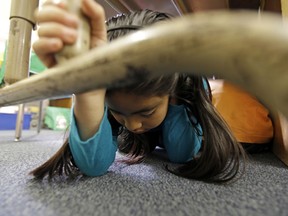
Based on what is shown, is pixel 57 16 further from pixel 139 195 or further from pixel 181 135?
pixel 181 135

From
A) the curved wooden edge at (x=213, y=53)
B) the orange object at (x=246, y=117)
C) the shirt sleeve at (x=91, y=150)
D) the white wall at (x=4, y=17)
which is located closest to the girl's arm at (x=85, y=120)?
the shirt sleeve at (x=91, y=150)

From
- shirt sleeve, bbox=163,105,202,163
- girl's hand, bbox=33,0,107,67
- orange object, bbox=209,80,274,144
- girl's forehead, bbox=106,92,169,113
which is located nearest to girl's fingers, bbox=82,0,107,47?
girl's hand, bbox=33,0,107,67

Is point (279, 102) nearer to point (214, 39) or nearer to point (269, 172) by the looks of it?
point (214, 39)

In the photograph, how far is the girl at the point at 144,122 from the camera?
38 cm

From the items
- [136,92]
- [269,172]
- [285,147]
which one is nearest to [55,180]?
[136,92]

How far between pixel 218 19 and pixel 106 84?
0.07 meters

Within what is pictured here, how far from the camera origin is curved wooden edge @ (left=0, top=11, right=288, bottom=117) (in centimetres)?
9

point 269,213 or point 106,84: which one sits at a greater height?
point 106,84

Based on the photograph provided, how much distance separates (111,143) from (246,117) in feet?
1.72

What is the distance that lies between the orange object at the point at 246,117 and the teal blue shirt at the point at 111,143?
246 millimetres

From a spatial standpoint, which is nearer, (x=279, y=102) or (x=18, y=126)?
(x=279, y=102)

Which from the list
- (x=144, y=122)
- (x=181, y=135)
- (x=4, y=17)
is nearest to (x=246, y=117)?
(x=181, y=135)

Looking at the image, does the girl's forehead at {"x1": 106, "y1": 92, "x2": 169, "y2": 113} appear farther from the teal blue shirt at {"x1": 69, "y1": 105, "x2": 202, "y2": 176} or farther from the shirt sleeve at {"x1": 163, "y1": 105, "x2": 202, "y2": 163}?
the shirt sleeve at {"x1": 163, "y1": 105, "x2": 202, "y2": 163}

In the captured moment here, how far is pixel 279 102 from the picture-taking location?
0.34 feet
